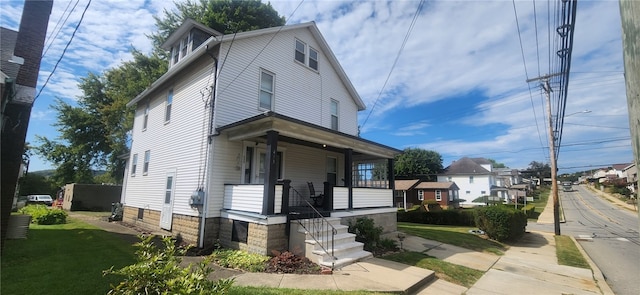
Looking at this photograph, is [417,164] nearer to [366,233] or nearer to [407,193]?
[407,193]

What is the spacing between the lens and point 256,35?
11.5 meters

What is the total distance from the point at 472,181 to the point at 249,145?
45099mm

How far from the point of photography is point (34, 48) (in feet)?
27.1

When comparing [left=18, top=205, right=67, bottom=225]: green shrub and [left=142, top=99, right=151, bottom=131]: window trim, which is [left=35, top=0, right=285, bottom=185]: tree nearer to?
[left=142, top=99, right=151, bottom=131]: window trim

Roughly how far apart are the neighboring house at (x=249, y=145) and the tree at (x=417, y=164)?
3783cm

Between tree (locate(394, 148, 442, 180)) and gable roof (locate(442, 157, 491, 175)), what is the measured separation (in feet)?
7.22

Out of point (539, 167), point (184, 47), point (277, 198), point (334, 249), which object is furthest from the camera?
point (539, 167)

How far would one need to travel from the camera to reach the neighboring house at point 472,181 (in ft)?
147

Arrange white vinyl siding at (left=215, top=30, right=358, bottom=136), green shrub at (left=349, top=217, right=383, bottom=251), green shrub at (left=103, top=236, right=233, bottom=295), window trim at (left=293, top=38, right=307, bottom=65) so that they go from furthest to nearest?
window trim at (left=293, top=38, right=307, bottom=65) < white vinyl siding at (left=215, top=30, right=358, bottom=136) < green shrub at (left=349, top=217, right=383, bottom=251) < green shrub at (left=103, top=236, right=233, bottom=295)

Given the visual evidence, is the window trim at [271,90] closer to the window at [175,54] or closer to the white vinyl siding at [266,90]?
the white vinyl siding at [266,90]

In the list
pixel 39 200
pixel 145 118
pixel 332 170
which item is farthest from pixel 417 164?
pixel 39 200

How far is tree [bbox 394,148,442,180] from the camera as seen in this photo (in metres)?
50.8

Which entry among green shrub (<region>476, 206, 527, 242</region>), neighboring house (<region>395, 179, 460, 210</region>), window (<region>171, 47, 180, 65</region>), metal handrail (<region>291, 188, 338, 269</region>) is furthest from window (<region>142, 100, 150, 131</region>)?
neighboring house (<region>395, 179, 460, 210</region>)

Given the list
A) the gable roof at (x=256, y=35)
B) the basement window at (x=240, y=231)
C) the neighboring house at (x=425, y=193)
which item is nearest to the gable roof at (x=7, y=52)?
the gable roof at (x=256, y=35)
